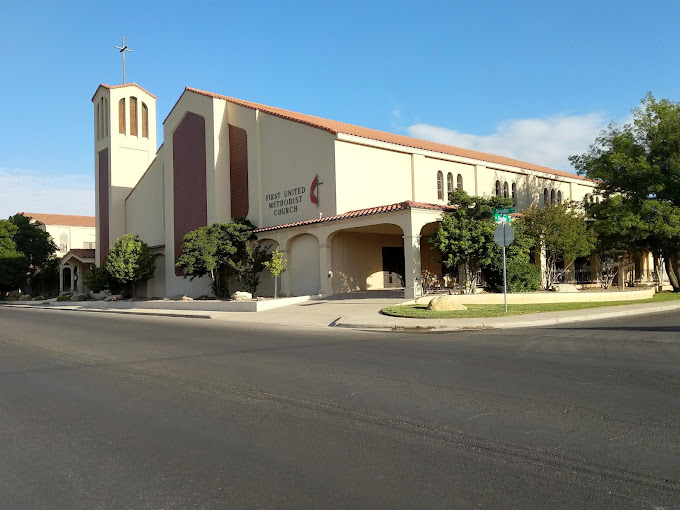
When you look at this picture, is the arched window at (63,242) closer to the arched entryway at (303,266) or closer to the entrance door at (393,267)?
the arched entryway at (303,266)

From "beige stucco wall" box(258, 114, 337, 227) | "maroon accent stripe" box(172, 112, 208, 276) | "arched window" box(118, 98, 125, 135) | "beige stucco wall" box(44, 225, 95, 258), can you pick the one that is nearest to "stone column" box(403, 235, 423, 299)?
A: "beige stucco wall" box(258, 114, 337, 227)

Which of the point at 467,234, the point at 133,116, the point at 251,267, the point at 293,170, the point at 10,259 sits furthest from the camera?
the point at 10,259

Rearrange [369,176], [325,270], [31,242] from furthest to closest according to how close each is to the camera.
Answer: [31,242], [369,176], [325,270]

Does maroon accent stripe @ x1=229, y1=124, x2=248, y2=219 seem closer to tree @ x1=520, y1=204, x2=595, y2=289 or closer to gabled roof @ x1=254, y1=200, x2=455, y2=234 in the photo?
gabled roof @ x1=254, y1=200, x2=455, y2=234

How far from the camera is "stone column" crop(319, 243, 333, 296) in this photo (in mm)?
28141

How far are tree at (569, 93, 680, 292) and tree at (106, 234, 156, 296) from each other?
94.8 ft

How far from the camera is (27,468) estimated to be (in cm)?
505

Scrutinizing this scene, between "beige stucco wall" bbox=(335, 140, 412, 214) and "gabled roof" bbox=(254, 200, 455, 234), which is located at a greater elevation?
"beige stucco wall" bbox=(335, 140, 412, 214)

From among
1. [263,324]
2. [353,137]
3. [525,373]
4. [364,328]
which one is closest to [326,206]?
[353,137]

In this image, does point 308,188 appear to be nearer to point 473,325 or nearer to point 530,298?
point 530,298

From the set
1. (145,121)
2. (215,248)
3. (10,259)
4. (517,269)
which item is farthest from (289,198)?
(10,259)

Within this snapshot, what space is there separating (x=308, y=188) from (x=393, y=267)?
6671 mm

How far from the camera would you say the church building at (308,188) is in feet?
93.2

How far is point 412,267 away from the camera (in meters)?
24.0
